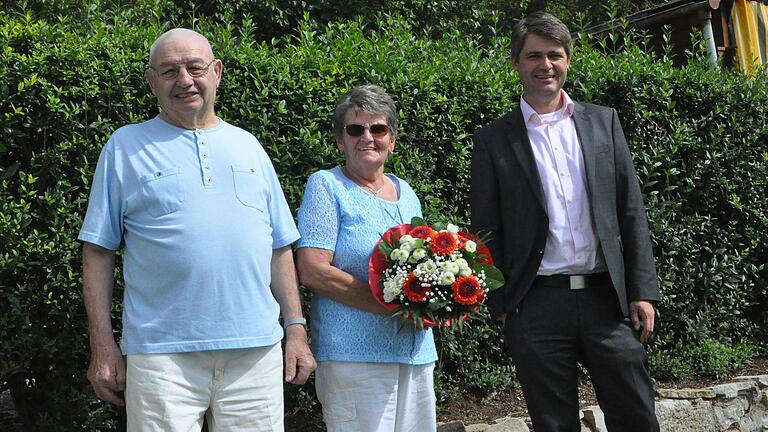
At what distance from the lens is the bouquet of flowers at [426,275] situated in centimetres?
359

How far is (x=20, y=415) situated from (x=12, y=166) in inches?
52.0

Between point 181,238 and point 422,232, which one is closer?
point 181,238

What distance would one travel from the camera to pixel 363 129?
3.81m

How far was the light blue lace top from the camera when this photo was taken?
3678 millimetres

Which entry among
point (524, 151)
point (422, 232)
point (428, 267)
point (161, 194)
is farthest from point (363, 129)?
point (161, 194)

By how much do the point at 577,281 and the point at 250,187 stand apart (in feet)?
5.14

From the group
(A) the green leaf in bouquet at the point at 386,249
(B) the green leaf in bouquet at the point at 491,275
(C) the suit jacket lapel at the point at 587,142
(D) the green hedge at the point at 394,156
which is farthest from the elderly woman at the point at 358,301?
(D) the green hedge at the point at 394,156

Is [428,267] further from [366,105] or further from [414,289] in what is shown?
[366,105]

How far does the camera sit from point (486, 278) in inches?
151

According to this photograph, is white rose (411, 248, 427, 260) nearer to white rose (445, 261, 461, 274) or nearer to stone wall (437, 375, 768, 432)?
white rose (445, 261, 461, 274)

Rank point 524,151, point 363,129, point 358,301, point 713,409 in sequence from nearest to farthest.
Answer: point 358,301 < point 363,129 < point 524,151 < point 713,409

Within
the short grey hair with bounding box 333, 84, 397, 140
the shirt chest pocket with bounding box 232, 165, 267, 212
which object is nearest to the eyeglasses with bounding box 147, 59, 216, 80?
the shirt chest pocket with bounding box 232, 165, 267, 212

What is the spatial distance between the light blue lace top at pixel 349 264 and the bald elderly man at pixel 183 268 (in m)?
0.25

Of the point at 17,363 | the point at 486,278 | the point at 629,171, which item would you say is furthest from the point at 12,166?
the point at 629,171
